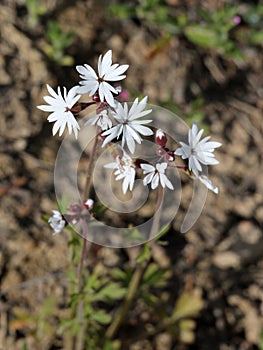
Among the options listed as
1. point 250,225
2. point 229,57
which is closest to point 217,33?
point 229,57

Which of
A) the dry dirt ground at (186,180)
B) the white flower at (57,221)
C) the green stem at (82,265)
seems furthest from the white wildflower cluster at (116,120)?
the dry dirt ground at (186,180)

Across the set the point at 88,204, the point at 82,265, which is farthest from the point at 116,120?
the point at 82,265

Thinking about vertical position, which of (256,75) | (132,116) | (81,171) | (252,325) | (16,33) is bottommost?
(252,325)

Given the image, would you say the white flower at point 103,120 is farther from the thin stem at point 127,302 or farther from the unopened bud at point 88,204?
the thin stem at point 127,302

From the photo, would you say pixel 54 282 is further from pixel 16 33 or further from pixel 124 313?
pixel 16 33

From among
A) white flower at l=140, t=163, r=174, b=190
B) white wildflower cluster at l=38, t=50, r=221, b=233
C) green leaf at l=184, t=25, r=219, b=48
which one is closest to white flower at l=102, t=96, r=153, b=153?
white wildflower cluster at l=38, t=50, r=221, b=233

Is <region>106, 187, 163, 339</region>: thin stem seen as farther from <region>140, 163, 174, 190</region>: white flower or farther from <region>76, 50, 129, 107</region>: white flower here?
<region>76, 50, 129, 107</region>: white flower
